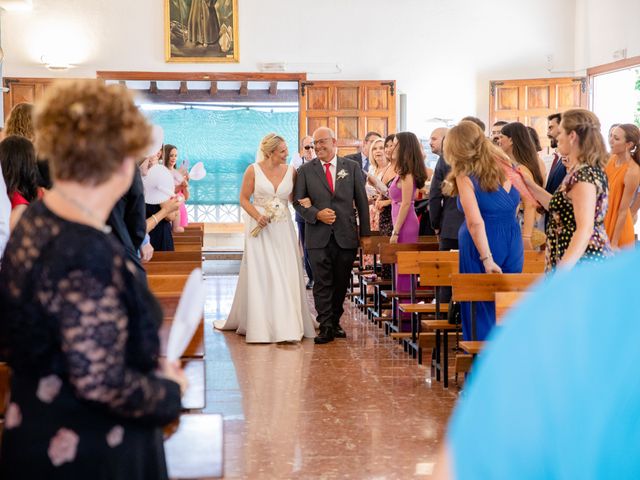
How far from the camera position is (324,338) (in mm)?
8445

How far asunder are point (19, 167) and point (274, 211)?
4150 mm

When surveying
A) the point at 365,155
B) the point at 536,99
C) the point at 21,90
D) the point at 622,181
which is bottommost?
the point at 622,181

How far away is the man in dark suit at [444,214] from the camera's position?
8.16m

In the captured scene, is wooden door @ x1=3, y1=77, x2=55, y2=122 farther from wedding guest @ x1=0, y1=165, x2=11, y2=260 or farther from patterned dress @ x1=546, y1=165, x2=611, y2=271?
patterned dress @ x1=546, y1=165, x2=611, y2=271

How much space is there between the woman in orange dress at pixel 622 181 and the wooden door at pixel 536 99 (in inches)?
274

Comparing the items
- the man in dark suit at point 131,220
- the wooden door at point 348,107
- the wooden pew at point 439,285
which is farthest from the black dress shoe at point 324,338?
the wooden door at point 348,107

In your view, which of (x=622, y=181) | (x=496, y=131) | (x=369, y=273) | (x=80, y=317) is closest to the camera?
(x=80, y=317)

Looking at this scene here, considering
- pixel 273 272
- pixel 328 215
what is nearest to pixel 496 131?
pixel 328 215

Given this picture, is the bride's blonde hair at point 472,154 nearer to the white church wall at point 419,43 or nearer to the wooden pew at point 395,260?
the wooden pew at point 395,260

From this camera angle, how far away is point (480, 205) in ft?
20.8

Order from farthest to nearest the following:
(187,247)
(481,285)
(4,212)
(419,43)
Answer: (419,43) < (187,247) < (481,285) < (4,212)

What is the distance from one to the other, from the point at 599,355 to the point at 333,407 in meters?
5.56

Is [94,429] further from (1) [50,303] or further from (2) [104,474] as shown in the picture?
(1) [50,303]

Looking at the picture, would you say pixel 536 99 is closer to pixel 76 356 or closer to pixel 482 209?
pixel 482 209
